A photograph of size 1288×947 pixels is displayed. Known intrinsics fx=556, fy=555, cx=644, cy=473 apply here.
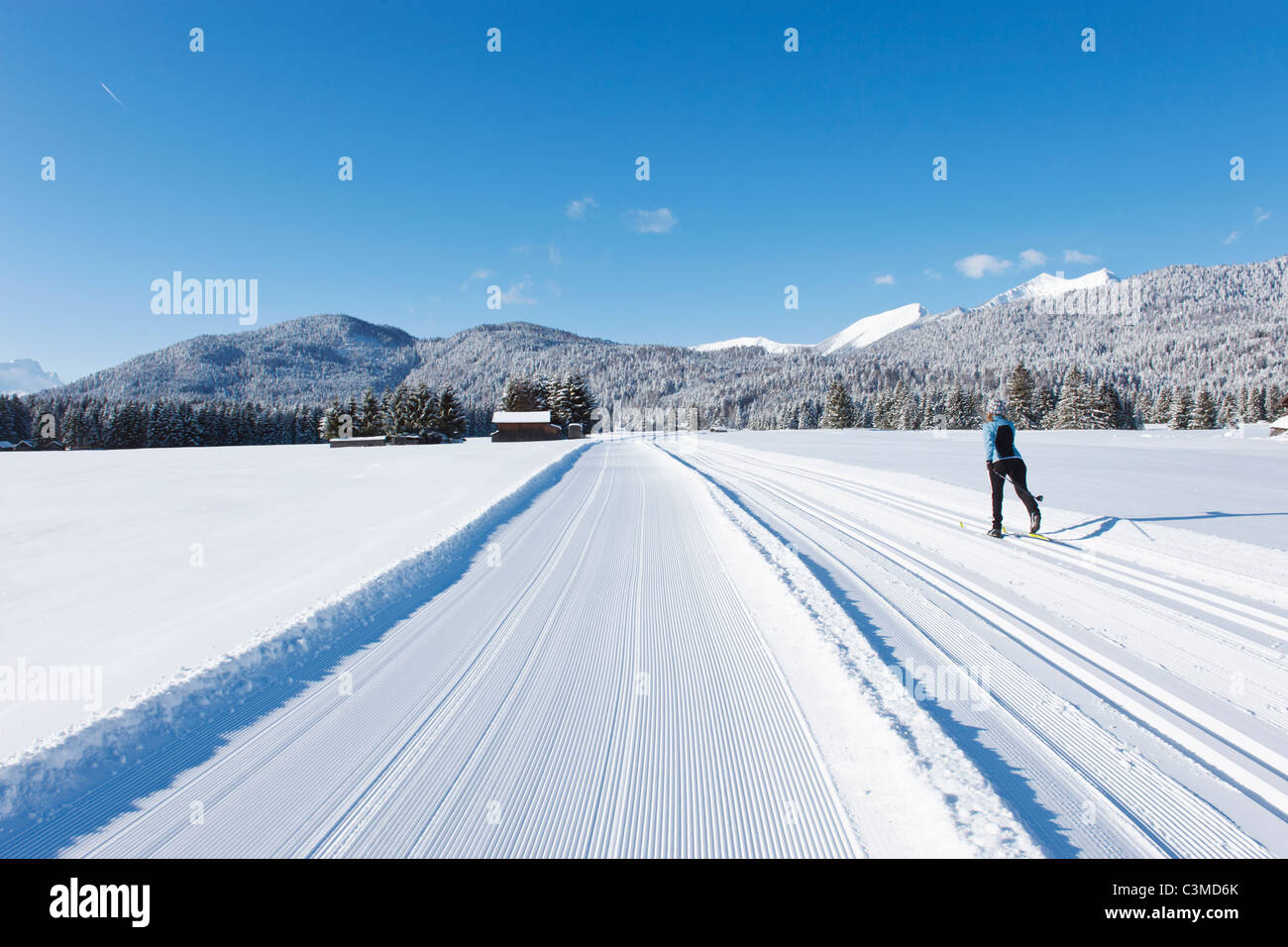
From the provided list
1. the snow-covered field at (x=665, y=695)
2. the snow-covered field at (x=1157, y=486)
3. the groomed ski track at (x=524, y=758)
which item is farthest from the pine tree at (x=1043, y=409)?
the groomed ski track at (x=524, y=758)

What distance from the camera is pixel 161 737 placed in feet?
10.2

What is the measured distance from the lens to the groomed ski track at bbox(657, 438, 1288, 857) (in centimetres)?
242

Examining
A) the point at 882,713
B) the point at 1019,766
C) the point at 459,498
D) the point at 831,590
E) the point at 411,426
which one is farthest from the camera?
the point at 411,426

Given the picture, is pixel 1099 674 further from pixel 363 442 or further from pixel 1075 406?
pixel 1075 406

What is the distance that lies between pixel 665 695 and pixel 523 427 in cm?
6587

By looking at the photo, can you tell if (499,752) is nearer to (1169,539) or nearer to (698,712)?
(698,712)

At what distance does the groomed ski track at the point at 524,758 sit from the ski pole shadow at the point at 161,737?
64mm

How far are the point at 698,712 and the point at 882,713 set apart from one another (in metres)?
1.04

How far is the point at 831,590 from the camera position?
5605 millimetres

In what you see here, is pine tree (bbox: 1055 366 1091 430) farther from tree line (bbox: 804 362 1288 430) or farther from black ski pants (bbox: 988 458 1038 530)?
black ski pants (bbox: 988 458 1038 530)

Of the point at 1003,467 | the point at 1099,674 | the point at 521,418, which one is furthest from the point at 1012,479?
the point at 521,418
